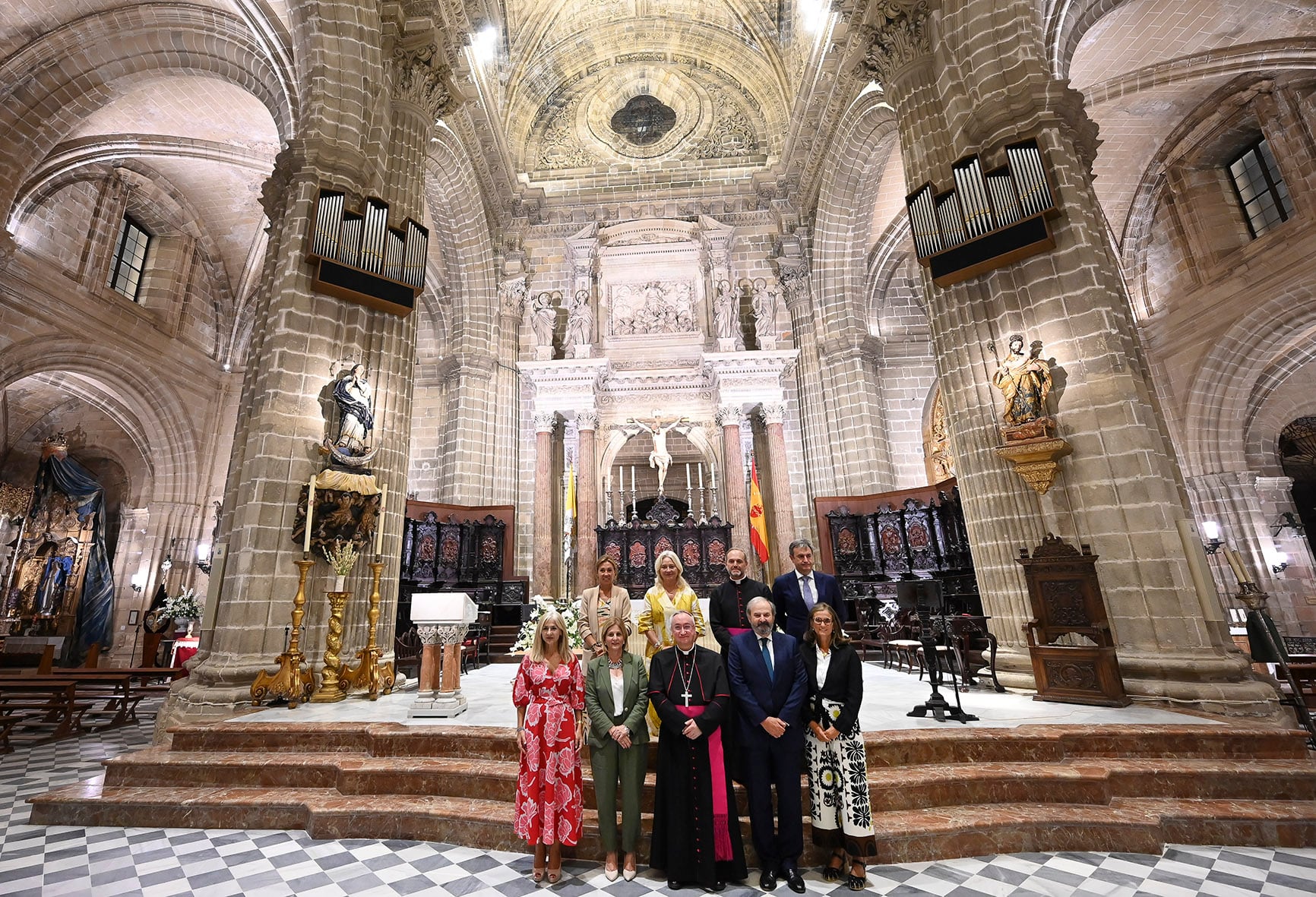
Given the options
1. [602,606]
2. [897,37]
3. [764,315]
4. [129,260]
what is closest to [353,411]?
[602,606]

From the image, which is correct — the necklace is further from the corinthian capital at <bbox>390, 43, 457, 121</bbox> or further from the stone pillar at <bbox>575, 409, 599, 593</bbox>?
the corinthian capital at <bbox>390, 43, 457, 121</bbox>

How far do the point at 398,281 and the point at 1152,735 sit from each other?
30.0 ft

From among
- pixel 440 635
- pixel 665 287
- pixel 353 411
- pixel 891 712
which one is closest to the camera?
pixel 891 712

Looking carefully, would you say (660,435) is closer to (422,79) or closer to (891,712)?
(422,79)

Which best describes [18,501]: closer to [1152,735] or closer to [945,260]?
[945,260]

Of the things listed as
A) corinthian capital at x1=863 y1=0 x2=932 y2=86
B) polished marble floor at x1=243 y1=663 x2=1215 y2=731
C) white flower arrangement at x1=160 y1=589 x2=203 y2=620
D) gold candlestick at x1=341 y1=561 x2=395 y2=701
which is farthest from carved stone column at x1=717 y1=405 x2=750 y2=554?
white flower arrangement at x1=160 y1=589 x2=203 y2=620

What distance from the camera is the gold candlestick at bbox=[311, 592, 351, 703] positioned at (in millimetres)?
6309

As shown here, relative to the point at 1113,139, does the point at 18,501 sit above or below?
below

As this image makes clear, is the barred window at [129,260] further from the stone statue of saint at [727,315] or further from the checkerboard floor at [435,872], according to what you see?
the checkerboard floor at [435,872]

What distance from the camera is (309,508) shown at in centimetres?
663

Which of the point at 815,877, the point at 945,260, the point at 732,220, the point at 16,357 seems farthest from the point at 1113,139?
the point at 16,357

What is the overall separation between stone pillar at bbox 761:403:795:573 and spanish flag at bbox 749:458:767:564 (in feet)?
1.30

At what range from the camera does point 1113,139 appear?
1294 cm

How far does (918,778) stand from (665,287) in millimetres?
13555
